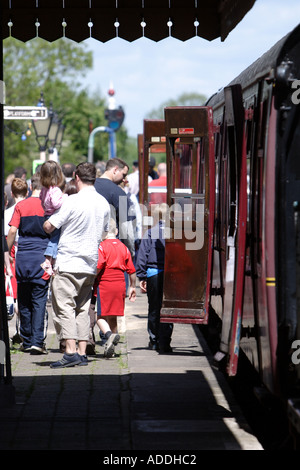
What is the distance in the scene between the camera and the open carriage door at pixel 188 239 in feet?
34.9

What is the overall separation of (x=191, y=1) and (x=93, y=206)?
2201 mm

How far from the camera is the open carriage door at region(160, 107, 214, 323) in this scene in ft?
34.9

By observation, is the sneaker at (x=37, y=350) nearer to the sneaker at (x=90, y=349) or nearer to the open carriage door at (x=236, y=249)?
the sneaker at (x=90, y=349)

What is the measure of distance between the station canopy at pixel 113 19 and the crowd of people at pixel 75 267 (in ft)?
4.56

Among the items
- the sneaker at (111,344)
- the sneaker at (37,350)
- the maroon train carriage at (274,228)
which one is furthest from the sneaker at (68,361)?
the maroon train carriage at (274,228)

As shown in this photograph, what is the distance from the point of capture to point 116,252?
37.0ft

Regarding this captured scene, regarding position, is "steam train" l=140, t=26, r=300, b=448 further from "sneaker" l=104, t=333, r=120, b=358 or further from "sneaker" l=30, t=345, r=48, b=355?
"sneaker" l=30, t=345, r=48, b=355

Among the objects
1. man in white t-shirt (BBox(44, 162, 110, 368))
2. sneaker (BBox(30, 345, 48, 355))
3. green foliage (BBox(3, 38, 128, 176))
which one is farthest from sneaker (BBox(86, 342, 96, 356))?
green foliage (BBox(3, 38, 128, 176))

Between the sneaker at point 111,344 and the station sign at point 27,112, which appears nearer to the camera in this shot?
the sneaker at point 111,344

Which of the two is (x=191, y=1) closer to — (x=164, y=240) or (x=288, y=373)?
(x=164, y=240)

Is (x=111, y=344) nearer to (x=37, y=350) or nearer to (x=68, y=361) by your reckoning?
(x=68, y=361)

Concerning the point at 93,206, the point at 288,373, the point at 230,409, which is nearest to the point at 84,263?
the point at 93,206

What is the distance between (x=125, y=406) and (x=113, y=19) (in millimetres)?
3684

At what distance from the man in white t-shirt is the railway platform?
0.36 meters
